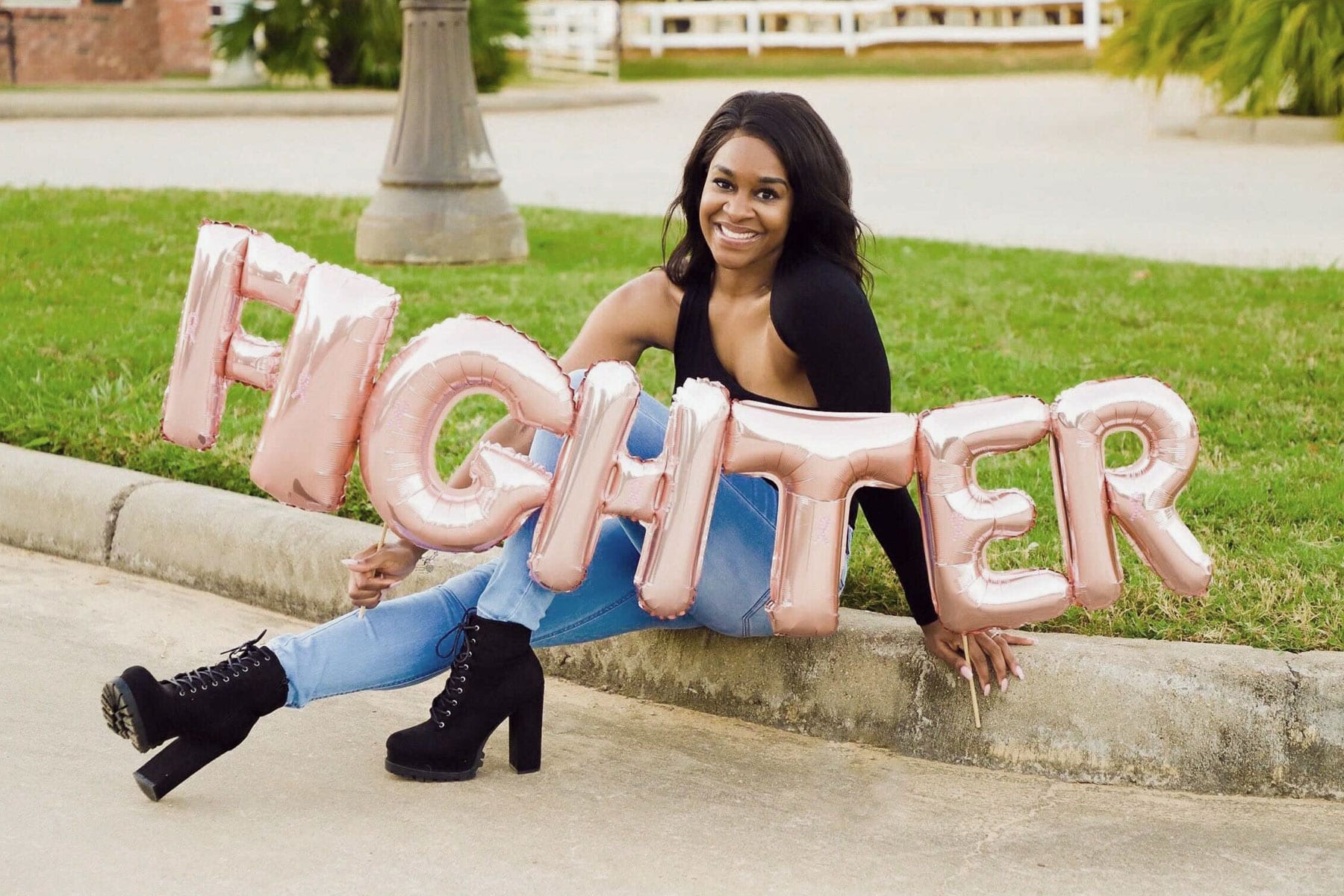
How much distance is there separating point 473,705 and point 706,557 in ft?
1.62

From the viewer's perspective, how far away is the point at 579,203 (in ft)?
34.1

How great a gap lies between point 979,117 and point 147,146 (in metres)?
8.72

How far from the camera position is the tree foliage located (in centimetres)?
1852

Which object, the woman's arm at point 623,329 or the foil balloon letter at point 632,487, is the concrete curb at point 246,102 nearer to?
the woman's arm at point 623,329

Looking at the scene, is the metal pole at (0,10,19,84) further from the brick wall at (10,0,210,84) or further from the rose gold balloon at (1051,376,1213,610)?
the rose gold balloon at (1051,376,1213,610)

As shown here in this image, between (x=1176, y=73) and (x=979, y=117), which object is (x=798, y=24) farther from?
(x=1176, y=73)

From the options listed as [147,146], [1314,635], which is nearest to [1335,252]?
[1314,635]

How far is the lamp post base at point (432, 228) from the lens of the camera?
7.52m

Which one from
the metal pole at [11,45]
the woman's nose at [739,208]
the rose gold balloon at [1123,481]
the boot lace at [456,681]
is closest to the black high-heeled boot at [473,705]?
the boot lace at [456,681]

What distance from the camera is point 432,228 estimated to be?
296 inches

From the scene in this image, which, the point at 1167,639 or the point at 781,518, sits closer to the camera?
the point at 781,518

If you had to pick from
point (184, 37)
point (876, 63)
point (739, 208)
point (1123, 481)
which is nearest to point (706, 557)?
point (739, 208)

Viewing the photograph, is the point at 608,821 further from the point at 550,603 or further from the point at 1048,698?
the point at 1048,698

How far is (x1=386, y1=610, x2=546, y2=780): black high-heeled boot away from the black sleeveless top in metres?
0.64
